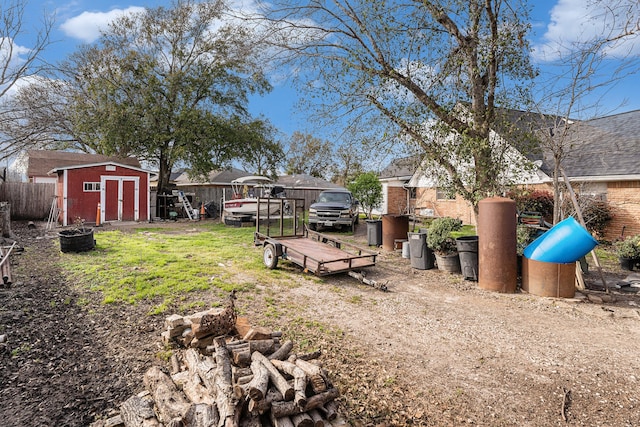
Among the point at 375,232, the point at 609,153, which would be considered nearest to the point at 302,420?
the point at 375,232

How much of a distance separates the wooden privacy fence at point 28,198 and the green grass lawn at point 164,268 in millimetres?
9236

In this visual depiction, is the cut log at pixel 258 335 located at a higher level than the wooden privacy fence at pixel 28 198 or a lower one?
lower

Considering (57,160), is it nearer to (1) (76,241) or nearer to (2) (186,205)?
(2) (186,205)

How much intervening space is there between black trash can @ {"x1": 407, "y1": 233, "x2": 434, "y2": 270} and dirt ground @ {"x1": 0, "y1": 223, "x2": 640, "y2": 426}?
4.88 feet

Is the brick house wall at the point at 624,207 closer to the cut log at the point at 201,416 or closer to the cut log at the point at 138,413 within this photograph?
the cut log at the point at 201,416

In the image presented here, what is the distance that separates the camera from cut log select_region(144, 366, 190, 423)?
2.47 m

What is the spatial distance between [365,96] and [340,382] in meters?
7.15

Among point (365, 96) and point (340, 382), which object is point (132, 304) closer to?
point (340, 382)

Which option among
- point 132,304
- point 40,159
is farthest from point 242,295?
point 40,159

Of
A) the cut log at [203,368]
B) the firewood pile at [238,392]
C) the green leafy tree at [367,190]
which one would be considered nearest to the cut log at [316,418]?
the firewood pile at [238,392]

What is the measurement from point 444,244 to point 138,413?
6.72 metres

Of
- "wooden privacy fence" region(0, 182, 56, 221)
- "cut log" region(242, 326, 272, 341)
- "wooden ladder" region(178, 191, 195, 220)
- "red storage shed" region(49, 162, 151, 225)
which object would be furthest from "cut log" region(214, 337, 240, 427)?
"wooden privacy fence" region(0, 182, 56, 221)

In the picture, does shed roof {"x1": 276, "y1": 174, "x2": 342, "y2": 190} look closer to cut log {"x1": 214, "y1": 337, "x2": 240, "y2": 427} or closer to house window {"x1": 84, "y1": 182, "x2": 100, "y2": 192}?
house window {"x1": 84, "y1": 182, "x2": 100, "y2": 192}

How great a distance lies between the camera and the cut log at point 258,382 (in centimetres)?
234
